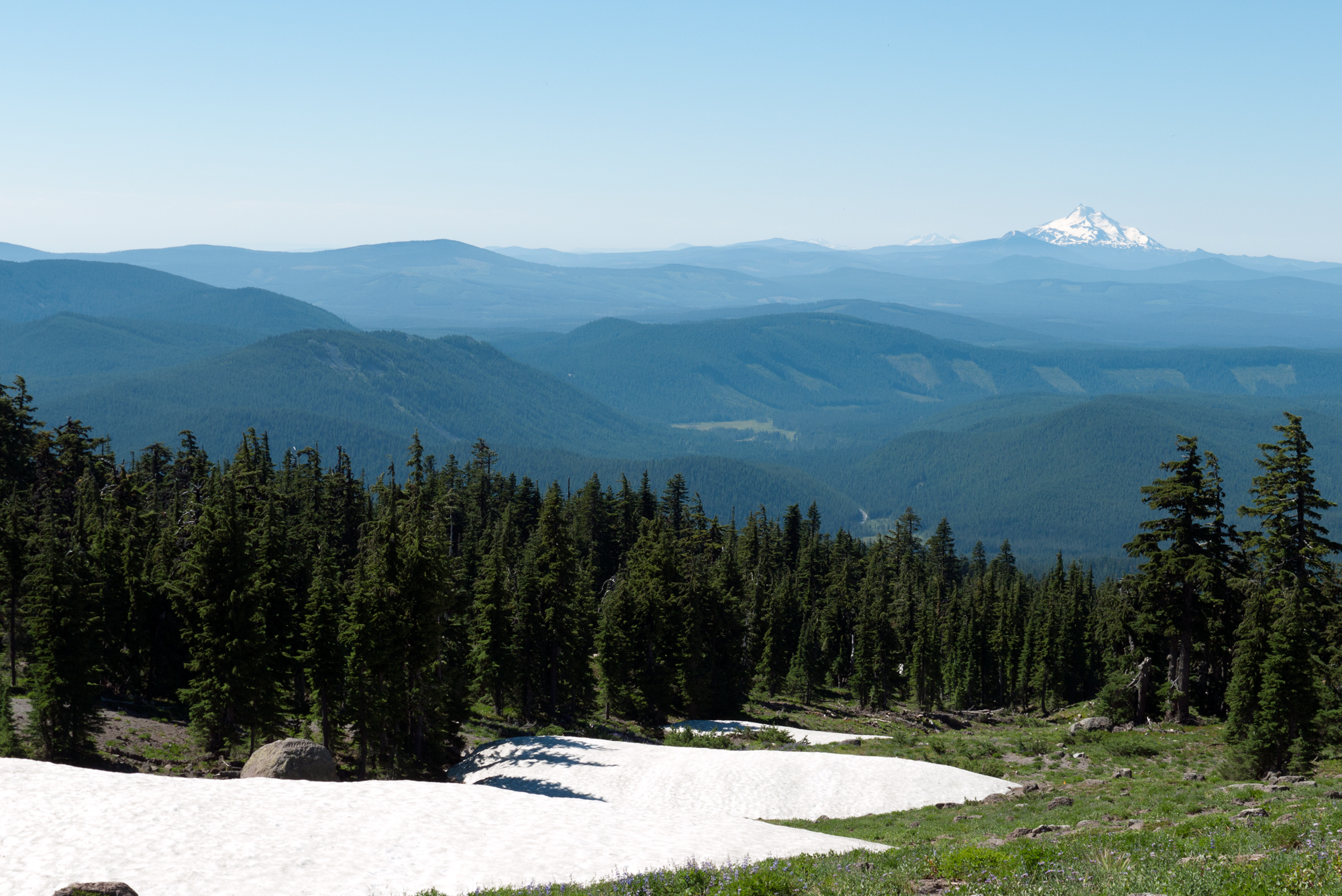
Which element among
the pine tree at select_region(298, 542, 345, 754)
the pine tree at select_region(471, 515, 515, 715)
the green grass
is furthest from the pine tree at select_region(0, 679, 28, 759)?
the green grass

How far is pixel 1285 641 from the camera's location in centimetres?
3550

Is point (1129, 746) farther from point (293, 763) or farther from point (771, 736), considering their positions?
point (293, 763)

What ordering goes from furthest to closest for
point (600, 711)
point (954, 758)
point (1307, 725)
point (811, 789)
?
point (600, 711) < point (954, 758) < point (811, 789) < point (1307, 725)

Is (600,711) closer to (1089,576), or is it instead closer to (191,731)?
(191,731)

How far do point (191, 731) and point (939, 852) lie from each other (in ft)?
110

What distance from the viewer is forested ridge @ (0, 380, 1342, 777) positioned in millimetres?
39188

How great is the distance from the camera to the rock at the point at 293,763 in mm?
33844

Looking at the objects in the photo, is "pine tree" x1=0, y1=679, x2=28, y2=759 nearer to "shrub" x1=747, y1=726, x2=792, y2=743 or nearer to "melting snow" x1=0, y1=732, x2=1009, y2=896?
"melting snow" x1=0, y1=732, x2=1009, y2=896

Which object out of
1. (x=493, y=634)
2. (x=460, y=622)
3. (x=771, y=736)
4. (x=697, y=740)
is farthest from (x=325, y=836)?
(x=771, y=736)

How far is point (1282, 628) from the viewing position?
35.8 m

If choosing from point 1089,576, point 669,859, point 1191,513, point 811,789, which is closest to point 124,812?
→ point 669,859

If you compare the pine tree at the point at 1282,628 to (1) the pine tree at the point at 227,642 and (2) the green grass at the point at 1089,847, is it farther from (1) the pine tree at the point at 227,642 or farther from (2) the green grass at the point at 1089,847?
(1) the pine tree at the point at 227,642

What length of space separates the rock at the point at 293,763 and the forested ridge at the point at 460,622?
4.32 metres

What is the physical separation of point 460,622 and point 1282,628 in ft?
120
